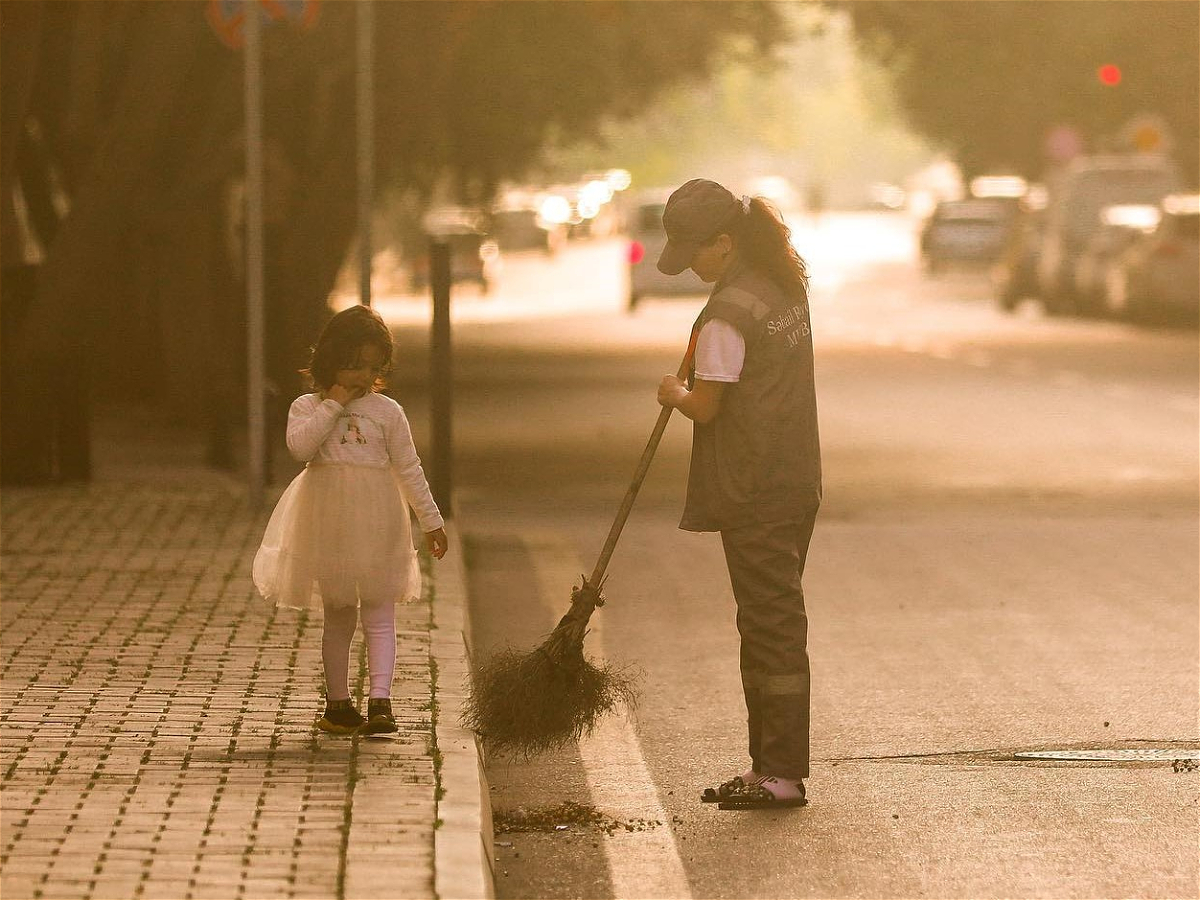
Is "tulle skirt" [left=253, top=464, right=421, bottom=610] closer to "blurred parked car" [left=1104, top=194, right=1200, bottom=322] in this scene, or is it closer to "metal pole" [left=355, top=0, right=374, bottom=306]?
"metal pole" [left=355, top=0, right=374, bottom=306]

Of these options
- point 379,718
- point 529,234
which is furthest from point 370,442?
point 529,234

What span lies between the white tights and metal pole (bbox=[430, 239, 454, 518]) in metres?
5.52

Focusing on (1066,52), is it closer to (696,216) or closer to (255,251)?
(255,251)

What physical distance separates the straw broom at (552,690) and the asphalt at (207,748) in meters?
0.12

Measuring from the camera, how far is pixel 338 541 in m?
7.00

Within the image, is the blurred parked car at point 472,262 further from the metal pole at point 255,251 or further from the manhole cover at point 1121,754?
the manhole cover at point 1121,754

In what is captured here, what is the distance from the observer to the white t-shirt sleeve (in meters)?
6.70

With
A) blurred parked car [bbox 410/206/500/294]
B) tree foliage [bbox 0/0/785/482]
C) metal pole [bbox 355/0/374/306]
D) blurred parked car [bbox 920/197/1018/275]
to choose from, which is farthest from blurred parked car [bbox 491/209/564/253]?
metal pole [bbox 355/0/374/306]

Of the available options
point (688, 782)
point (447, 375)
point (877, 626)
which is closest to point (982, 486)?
point (447, 375)

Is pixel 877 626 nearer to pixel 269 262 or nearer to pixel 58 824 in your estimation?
pixel 58 824

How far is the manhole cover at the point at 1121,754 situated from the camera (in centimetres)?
736

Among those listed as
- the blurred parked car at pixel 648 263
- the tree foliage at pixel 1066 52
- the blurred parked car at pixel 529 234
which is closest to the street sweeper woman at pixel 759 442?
the tree foliage at pixel 1066 52

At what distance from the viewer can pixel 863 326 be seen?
119 ft

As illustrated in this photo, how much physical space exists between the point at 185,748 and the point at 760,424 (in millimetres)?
1793
